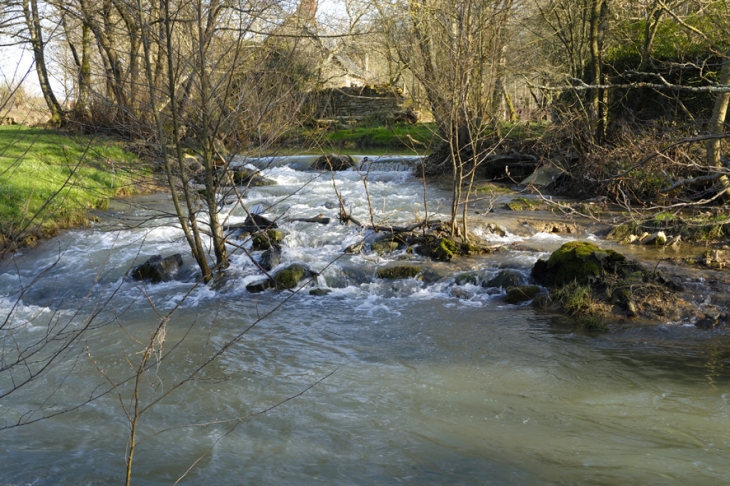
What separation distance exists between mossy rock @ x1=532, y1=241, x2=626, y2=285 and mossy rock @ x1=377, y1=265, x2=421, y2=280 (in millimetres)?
1700

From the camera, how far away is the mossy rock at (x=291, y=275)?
29.6ft

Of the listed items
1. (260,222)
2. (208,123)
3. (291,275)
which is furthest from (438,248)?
(208,123)

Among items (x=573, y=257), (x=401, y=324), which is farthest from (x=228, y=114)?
A: (x=573, y=257)

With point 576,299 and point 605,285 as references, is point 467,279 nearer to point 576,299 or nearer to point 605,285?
point 576,299

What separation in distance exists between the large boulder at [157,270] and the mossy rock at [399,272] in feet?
10.5

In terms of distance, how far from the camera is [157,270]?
30.8 ft

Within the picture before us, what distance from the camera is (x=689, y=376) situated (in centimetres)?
583

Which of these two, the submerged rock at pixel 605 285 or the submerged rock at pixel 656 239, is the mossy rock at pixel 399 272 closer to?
the submerged rock at pixel 605 285

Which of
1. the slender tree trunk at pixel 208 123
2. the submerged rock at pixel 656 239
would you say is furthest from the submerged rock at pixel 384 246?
the submerged rock at pixel 656 239

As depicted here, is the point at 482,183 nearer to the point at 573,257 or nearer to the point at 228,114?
the point at 573,257

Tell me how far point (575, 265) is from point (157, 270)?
5.99m

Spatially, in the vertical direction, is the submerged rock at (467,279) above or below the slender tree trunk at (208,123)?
below

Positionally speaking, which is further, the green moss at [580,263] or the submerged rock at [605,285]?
the green moss at [580,263]

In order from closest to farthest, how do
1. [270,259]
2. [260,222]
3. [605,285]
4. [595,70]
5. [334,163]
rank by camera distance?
[605,285]
[270,259]
[260,222]
[595,70]
[334,163]
